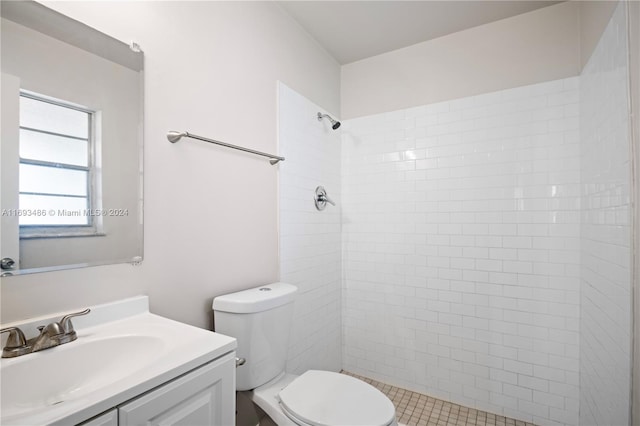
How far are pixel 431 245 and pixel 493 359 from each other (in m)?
0.81

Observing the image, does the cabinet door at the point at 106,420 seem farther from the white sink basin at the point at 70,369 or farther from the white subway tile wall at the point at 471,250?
the white subway tile wall at the point at 471,250

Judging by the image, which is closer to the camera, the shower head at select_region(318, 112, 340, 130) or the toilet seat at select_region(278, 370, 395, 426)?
the toilet seat at select_region(278, 370, 395, 426)

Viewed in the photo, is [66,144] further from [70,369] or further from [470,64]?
[470,64]

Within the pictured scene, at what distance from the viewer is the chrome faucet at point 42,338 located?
85cm

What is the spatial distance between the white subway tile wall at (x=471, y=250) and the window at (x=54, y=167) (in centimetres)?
186

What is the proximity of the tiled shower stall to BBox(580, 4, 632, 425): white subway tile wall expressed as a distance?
16 mm

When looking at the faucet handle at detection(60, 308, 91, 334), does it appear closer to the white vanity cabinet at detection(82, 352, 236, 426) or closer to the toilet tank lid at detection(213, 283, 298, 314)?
the white vanity cabinet at detection(82, 352, 236, 426)

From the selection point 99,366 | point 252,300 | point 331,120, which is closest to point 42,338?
point 99,366

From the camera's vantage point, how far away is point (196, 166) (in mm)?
1450

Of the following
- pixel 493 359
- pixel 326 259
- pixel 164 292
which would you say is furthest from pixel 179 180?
pixel 493 359

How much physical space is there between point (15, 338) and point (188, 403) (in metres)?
0.49

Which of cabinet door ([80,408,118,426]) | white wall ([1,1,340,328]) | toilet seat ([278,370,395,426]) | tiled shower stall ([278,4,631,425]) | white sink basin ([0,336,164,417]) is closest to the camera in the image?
cabinet door ([80,408,118,426])

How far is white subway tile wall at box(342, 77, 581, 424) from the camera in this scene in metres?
1.93

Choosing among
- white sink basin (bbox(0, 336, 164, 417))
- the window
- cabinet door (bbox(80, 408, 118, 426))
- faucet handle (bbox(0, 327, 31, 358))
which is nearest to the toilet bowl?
white sink basin (bbox(0, 336, 164, 417))
